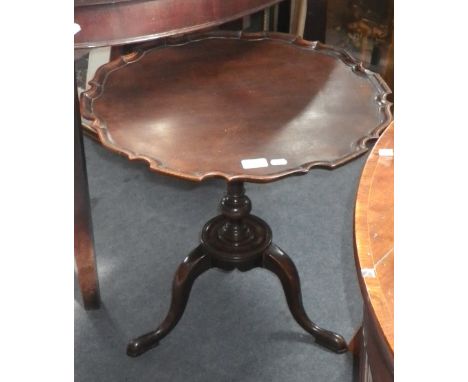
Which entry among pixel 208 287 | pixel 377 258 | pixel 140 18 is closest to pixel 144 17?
pixel 140 18

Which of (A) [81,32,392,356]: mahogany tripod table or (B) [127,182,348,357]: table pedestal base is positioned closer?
(A) [81,32,392,356]: mahogany tripod table

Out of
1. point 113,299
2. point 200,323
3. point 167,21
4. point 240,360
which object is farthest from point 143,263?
point 167,21

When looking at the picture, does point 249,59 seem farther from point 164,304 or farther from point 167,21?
point 164,304

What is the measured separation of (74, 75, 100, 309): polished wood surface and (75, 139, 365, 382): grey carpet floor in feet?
0.20

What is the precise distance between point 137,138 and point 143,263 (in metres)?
0.72

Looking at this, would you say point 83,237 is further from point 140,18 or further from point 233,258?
point 140,18

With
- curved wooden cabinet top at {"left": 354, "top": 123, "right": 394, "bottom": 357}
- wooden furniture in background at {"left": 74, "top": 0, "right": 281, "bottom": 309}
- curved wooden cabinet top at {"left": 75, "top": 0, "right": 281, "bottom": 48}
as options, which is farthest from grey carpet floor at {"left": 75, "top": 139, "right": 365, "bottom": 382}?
curved wooden cabinet top at {"left": 354, "top": 123, "right": 394, "bottom": 357}

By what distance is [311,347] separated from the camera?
4.68ft

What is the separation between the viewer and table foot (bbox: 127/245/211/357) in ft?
4.40

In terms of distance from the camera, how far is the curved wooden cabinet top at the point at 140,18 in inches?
38.1

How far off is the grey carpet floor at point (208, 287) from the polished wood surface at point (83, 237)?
62 millimetres

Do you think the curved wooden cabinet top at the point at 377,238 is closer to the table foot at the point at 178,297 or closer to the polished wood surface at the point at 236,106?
the polished wood surface at the point at 236,106

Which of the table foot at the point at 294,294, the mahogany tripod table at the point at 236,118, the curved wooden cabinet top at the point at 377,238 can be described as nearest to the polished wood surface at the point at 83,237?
the mahogany tripod table at the point at 236,118

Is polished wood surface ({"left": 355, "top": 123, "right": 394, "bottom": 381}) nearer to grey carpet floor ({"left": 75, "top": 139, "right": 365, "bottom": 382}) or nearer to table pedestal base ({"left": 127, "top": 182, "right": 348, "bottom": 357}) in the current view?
table pedestal base ({"left": 127, "top": 182, "right": 348, "bottom": 357})
